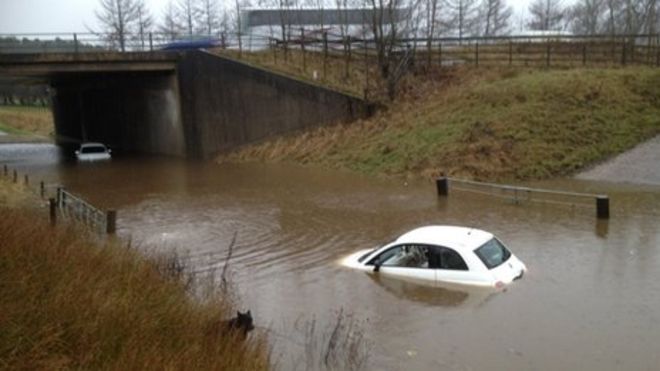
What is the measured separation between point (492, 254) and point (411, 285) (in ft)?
5.78

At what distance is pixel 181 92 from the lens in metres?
41.4

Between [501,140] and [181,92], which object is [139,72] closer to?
[181,92]

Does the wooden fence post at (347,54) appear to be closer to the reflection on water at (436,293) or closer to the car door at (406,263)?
the car door at (406,263)

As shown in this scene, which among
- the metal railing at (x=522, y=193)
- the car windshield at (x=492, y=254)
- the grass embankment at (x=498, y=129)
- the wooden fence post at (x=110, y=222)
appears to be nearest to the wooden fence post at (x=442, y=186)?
the metal railing at (x=522, y=193)

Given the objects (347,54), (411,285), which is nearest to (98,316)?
(411,285)

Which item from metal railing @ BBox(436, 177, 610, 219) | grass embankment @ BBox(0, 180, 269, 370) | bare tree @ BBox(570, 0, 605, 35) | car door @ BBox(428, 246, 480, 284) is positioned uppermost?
bare tree @ BBox(570, 0, 605, 35)

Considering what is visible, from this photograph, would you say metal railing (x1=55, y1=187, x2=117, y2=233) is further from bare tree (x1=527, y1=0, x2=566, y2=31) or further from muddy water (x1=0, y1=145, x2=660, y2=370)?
bare tree (x1=527, y1=0, x2=566, y2=31)

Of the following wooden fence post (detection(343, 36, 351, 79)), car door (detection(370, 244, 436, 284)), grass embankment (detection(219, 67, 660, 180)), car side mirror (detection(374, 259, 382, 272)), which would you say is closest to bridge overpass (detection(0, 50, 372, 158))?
grass embankment (detection(219, 67, 660, 180))

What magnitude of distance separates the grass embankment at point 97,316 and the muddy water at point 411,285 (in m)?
2.31

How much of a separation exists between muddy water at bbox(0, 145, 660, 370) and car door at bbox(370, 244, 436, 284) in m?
0.34

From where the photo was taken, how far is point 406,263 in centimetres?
1504

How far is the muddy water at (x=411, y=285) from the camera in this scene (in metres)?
11.4

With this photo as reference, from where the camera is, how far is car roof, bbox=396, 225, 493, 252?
569 inches

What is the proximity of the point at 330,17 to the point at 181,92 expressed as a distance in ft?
53.5
